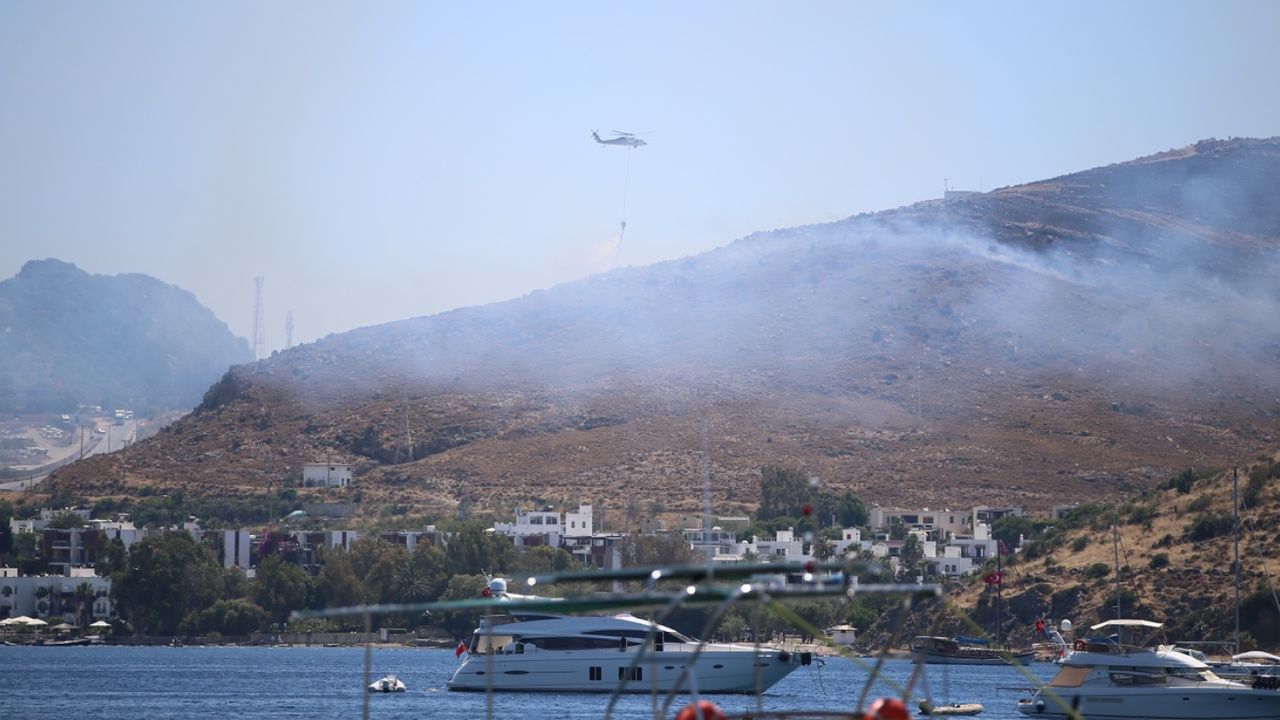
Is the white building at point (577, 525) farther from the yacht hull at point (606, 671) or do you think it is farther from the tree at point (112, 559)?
the yacht hull at point (606, 671)

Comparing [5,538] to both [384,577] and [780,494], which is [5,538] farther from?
[780,494]

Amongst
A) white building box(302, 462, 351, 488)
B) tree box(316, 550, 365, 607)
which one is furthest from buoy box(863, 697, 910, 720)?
white building box(302, 462, 351, 488)

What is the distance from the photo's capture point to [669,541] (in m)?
132

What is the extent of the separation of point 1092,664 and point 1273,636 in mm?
27996

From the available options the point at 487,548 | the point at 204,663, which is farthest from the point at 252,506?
the point at 204,663

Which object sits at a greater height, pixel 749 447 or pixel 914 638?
pixel 749 447

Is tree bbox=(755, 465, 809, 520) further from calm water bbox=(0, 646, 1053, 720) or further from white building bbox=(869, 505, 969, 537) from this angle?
calm water bbox=(0, 646, 1053, 720)

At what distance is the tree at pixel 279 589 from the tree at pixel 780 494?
4809 centimetres

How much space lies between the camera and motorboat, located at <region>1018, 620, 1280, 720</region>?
60375 mm

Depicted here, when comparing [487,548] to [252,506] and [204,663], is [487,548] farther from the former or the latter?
[252,506]

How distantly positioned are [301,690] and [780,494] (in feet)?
305

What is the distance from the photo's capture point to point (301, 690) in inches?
3209

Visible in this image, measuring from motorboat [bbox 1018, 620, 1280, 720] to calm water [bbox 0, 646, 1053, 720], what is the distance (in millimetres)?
5175

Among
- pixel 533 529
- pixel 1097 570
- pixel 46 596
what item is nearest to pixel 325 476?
pixel 533 529
